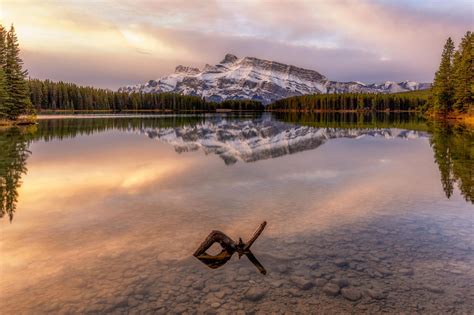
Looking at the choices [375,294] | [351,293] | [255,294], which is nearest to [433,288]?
[375,294]

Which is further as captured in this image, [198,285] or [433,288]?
[198,285]

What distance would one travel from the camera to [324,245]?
11.8 meters

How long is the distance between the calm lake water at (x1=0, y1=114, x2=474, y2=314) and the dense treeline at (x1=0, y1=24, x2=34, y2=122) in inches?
2017

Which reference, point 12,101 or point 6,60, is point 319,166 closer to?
point 12,101

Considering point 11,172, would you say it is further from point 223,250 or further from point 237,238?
point 223,250

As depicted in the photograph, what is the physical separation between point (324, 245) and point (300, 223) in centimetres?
227

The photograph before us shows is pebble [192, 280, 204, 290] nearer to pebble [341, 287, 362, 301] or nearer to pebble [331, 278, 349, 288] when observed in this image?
pebble [331, 278, 349, 288]

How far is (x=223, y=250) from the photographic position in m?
11.7

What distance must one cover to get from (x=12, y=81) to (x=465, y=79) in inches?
3756

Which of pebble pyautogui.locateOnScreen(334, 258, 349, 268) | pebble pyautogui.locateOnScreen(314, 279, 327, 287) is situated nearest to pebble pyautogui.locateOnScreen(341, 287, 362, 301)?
pebble pyautogui.locateOnScreen(314, 279, 327, 287)

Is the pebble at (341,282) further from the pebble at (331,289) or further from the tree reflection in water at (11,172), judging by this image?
the tree reflection in water at (11,172)

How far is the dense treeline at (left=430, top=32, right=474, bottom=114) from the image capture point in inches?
3317

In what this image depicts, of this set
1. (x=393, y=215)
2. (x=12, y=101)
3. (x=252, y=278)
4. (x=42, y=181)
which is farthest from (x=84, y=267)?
(x=12, y=101)

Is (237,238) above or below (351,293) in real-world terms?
above
